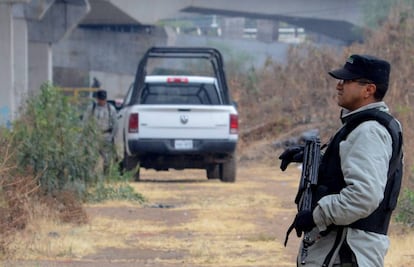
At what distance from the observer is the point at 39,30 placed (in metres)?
41.9

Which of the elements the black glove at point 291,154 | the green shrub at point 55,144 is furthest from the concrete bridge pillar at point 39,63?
the black glove at point 291,154

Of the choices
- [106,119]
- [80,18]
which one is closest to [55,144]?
[106,119]

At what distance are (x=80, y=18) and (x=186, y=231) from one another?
28776 millimetres

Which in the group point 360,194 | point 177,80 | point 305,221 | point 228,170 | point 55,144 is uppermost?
point 360,194

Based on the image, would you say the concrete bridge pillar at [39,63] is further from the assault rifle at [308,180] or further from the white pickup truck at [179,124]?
the assault rifle at [308,180]

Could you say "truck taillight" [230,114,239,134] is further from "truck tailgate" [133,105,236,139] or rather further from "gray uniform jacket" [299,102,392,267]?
"gray uniform jacket" [299,102,392,267]

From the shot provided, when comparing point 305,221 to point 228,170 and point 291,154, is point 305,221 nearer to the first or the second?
point 291,154

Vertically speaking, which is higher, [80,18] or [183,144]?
[80,18]

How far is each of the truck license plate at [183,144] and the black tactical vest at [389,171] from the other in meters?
12.7

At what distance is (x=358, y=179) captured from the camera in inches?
213

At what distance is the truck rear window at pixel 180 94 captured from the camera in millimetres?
18938

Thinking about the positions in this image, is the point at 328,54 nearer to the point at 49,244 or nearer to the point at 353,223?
the point at 49,244

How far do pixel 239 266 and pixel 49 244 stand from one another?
1.89 meters

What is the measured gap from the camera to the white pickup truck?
18250 mm
